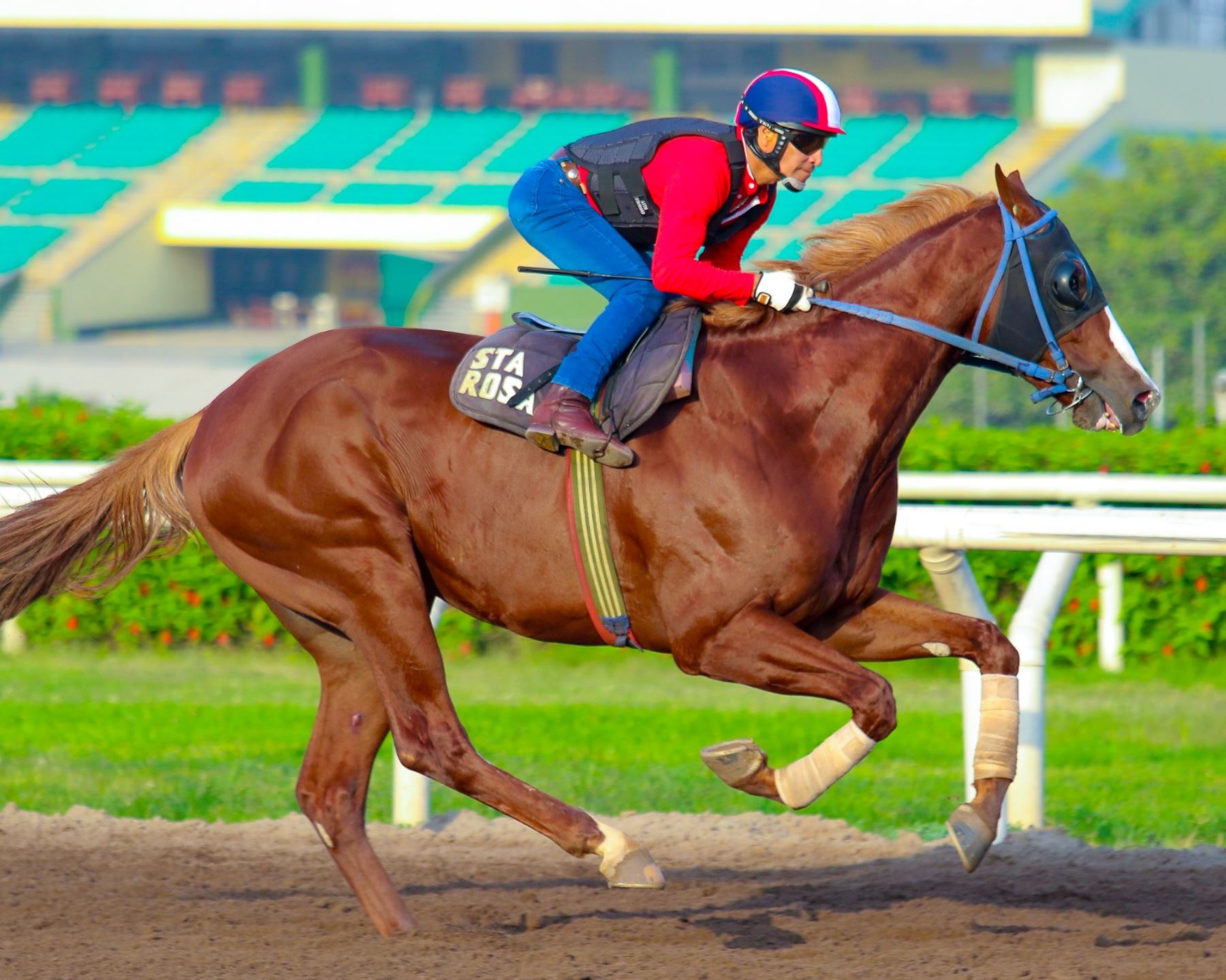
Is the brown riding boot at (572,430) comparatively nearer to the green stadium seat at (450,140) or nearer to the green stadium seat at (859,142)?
the green stadium seat at (859,142)

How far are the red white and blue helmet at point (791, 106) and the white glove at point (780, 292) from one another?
34cm

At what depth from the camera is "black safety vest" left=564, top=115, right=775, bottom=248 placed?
12.5 feet

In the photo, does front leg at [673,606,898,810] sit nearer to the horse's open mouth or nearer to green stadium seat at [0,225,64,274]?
the horse's open mouth

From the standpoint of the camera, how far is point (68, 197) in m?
36.1

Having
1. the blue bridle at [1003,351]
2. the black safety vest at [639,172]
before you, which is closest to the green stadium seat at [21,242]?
the black safety vest at [639,172]

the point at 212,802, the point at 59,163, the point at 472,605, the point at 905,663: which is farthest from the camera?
the point at 59,163

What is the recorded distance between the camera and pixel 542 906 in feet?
13.5

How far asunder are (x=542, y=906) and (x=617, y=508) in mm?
A: 1089

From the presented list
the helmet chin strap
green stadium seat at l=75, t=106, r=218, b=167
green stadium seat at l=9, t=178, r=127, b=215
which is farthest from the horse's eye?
green stadium seat at l=75, t=106, r=218, b=167

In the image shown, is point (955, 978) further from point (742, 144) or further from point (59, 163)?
point (59, 163)

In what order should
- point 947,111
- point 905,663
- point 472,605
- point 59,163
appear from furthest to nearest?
point 947,111 → point 59,163 → point 905,663 → point 472,605

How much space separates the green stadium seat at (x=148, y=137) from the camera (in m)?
37.5

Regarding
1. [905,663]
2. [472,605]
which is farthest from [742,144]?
[905,663]

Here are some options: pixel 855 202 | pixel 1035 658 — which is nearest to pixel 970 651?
pixel 1035 658
